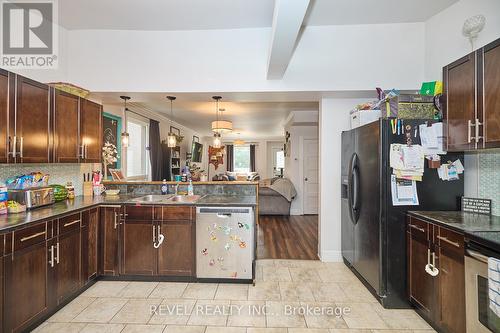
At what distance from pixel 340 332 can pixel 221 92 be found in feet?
9.14

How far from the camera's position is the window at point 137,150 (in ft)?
16.7

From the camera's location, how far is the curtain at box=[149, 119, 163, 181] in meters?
5.77

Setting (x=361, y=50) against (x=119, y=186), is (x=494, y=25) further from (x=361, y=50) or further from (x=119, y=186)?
(x=119, y=186)

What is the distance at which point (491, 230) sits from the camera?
1628 mm

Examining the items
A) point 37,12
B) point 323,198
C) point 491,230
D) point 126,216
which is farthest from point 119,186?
point 491,230

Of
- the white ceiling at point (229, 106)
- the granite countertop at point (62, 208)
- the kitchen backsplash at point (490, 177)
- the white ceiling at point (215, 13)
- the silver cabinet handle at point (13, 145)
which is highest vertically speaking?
the white ceiling at point (215, 13)

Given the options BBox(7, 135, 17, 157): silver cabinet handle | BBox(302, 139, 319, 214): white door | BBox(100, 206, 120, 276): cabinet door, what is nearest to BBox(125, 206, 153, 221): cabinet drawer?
BBox(100, 206, 120, 276): cabinet door

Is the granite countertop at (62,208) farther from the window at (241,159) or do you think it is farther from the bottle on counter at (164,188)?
the window at (241,159)

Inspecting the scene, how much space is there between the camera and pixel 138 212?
9.01ft

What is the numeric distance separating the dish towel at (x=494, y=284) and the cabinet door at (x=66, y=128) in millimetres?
3599

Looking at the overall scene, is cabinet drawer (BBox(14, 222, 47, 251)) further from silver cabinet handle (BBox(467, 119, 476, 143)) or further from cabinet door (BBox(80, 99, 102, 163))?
silver cabinet handle (BBox(467, 119, 476, 143))

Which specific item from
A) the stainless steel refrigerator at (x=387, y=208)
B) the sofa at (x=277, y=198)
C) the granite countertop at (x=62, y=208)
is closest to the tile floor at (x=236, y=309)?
the stainless steel refrigerator at (x=387, y=208)

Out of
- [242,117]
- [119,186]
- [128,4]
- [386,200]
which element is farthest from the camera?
[242,117]

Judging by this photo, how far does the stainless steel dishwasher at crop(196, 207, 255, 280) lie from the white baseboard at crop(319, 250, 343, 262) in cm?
122
